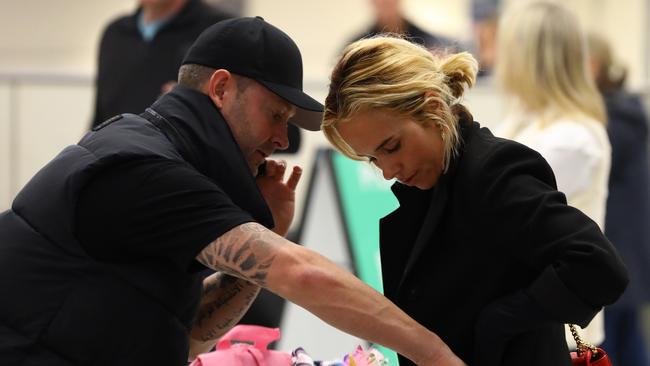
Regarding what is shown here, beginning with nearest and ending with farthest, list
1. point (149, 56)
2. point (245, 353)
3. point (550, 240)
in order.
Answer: point (550, 240) < point (245, 353) < point (149, 56)

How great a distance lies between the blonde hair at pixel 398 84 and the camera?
2.47 metres

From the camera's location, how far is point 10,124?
6.75 meters

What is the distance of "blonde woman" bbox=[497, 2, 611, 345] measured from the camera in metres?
4.05

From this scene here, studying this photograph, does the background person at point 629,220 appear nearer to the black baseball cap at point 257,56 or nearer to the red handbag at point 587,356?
the red handbag at point 587,356

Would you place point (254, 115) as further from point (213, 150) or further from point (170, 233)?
point (170, 233)

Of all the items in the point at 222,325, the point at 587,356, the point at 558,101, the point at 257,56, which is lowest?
the point at 222,325

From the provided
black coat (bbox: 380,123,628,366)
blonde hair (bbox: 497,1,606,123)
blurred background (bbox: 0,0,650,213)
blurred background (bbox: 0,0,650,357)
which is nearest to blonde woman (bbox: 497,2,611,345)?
blonde hair (bbox: 497,1,606,123)

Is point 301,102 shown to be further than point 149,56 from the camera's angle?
No

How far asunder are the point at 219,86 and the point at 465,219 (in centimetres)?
68

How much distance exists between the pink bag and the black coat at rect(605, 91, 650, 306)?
10.3ft

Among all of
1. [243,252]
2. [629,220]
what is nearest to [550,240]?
[243,252]

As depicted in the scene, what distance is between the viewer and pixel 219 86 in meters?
2.72

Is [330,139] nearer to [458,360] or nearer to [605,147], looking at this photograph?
[458,360]

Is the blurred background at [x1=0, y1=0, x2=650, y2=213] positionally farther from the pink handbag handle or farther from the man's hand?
the pink handbag handle
